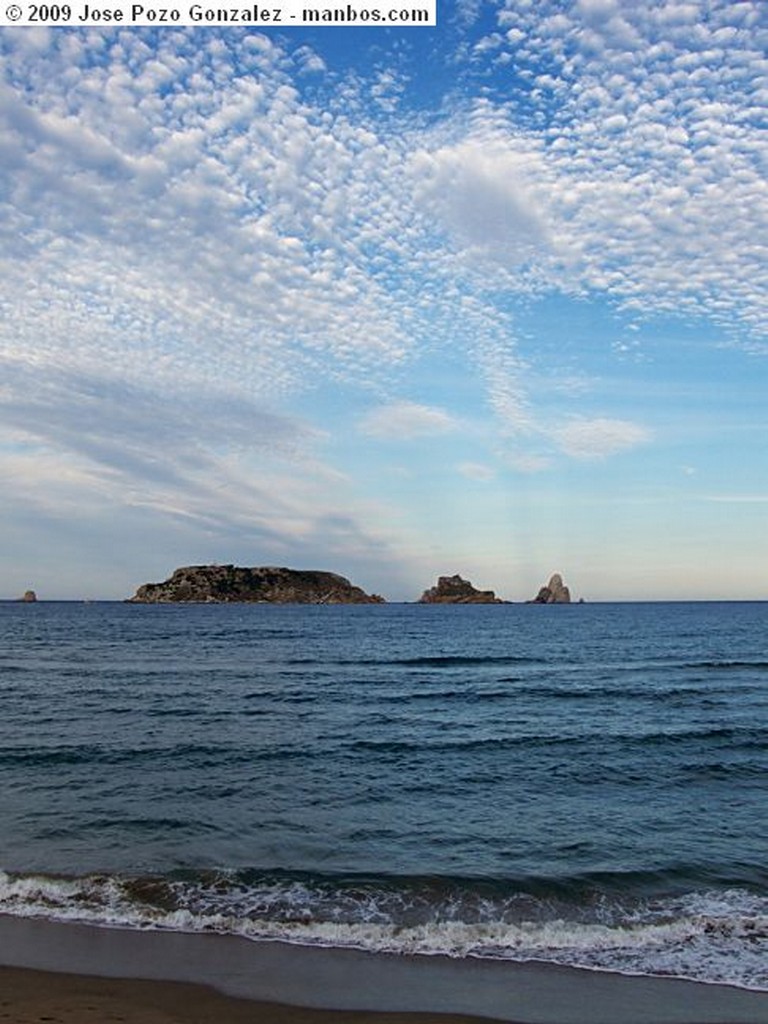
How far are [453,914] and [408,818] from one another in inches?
175

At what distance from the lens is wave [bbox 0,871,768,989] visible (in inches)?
379

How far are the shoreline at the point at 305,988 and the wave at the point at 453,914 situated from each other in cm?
36

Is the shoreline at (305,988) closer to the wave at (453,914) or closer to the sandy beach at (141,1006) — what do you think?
the sandy beach at (141,1006)

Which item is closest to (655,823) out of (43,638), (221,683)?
(221,683)

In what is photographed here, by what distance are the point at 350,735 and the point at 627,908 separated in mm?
13332

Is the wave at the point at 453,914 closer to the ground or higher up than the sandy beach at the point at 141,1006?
closer to the ground

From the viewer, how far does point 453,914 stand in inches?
428

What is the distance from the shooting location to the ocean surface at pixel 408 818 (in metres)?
10.4

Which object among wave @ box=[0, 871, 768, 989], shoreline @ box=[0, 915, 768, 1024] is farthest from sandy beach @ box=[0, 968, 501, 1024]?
wave @ box=[0, 871, 768, 989]

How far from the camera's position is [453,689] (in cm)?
3553

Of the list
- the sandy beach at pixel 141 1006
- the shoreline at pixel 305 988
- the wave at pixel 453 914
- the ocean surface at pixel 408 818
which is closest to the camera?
the sandy beach at pixel 141 1006

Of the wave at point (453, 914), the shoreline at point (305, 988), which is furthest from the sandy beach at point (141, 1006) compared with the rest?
the wave at point (453, 914)

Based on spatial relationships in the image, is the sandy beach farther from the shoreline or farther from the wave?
the wave

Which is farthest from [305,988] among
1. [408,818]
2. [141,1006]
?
[408,818]
